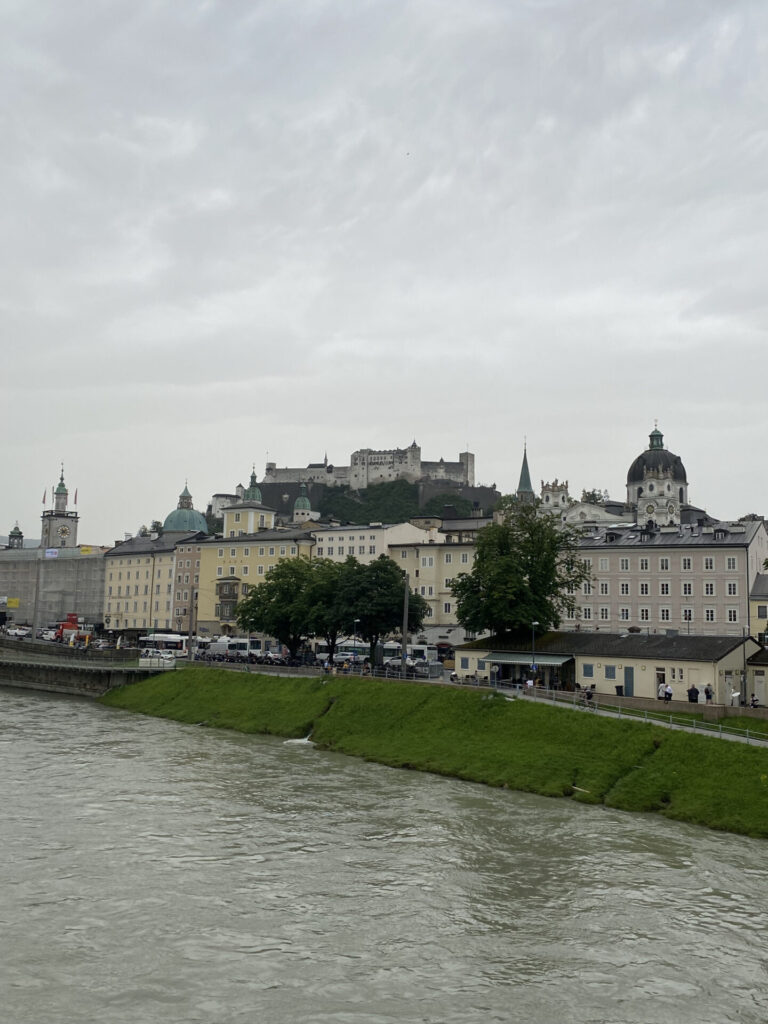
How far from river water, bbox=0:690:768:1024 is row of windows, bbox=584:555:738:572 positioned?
5189cm

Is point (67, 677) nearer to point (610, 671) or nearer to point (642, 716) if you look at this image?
point (610, 671)

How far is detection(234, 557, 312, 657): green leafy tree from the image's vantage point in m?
83.8

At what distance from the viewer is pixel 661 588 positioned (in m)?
90.8

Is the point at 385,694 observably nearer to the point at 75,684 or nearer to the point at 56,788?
the point at 56,788

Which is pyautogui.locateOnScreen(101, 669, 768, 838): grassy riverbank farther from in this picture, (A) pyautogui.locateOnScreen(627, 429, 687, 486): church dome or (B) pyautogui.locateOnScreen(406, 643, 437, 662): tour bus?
(A) pyautogui.locateOnScreen(627, 429, 687, 486): church dome

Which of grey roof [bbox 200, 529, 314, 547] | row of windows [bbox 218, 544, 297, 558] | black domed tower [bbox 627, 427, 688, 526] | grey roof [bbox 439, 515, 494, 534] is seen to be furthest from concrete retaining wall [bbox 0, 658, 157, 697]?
black domed tower [bbox 627, 427, 688, 526]

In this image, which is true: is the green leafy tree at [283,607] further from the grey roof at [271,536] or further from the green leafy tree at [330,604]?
the grey roof at [271,536]

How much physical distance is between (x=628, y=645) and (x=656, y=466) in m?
125

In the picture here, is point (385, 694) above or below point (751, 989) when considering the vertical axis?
above

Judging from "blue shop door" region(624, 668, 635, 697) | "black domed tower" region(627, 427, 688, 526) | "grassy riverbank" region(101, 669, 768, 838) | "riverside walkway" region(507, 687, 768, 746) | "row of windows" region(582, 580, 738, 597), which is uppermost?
"black domed tower" region(627, 427, 688, 526)

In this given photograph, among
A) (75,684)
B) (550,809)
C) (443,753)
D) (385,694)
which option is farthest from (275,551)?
(550,809)

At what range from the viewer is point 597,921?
2508 centimetres

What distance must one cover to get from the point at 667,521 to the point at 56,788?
141 m

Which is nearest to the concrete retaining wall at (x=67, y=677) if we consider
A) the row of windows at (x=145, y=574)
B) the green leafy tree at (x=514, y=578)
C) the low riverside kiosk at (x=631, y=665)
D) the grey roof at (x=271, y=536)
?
the green leafy tree at (x=514, y=578)
